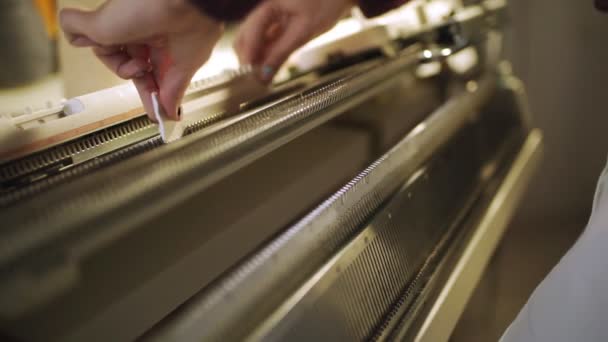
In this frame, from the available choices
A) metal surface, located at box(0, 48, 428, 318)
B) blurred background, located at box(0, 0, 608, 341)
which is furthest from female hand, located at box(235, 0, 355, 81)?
blurred background, located at box(0, 0, 608, 341)

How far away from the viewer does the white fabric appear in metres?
0.64

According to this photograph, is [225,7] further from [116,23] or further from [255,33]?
[255,33]

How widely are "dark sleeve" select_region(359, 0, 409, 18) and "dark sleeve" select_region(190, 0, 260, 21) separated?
0.36m

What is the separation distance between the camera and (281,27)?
82cm

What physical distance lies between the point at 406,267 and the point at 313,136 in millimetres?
388

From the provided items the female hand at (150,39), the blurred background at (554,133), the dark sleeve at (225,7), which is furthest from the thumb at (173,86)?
the blurred background at (554,133)

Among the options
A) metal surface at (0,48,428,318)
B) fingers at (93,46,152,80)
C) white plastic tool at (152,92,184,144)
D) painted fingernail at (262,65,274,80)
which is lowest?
metal surface at (0,48,428,318)

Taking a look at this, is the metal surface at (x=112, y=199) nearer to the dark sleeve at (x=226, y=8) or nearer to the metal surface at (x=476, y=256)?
the dark sleeve at (x=226, y=8)

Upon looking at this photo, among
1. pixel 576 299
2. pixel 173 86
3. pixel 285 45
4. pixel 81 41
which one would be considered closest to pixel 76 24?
pixel 81 41

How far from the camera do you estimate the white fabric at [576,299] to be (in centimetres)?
64

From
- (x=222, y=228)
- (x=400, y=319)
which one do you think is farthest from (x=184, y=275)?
(x=400, y=319)

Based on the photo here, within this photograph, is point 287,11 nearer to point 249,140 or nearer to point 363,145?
point 249,140

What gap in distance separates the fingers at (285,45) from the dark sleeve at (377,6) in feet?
0.31

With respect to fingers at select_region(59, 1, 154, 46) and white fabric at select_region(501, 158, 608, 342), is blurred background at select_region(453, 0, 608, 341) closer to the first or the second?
white fabric at select_region(501, 158, 608, 342)
